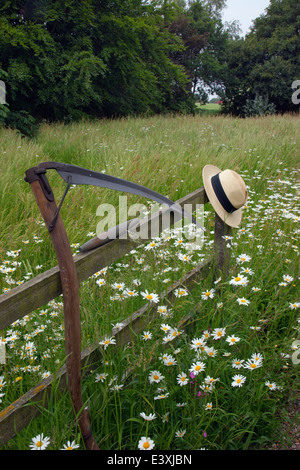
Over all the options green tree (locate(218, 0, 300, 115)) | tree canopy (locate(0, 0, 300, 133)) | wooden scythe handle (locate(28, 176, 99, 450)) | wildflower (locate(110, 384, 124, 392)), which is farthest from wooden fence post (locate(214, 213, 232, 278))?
green tree (locate(218, 0, 300, 115))

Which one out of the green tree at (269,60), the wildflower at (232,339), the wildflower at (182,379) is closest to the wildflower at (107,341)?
the wildflower at (182,379)

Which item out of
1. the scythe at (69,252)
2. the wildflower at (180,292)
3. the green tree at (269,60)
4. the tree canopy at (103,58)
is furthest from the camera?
the green tree at (269,60)

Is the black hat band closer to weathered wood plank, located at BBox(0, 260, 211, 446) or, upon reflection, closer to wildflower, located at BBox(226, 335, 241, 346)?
weathered wood plank, located at BBox(0, 260, 211, 446)

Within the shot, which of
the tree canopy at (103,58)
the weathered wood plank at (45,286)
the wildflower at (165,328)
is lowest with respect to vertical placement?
the wildflower at (165,328)

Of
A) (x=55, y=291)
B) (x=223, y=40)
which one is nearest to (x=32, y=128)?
(x=55, y=291)

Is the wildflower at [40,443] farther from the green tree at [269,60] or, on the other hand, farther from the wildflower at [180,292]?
the green tree at [269,60]

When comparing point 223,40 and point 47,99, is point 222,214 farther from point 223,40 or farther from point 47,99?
point 223,40

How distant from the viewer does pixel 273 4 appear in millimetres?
26141

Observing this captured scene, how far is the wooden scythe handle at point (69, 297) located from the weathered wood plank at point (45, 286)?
2.0 inches

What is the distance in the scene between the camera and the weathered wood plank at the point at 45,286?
1.23 m

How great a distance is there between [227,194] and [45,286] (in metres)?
1.53

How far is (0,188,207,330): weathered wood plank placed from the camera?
4.05ft

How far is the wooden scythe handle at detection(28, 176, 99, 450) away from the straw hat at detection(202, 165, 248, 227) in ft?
4.61
